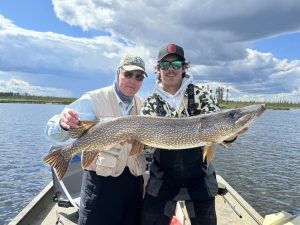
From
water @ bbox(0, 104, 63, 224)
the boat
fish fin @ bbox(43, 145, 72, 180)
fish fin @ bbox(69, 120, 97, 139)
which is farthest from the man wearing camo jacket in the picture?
water @ bbox(0, 104, 63, 224)

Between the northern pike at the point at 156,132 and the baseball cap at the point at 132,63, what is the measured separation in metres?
0.51

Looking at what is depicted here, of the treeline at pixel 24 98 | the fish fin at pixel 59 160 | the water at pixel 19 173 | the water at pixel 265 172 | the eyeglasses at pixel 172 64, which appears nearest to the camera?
the fish fin at pixel 59 160

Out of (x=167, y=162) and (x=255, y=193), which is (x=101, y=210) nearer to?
(x=167, y=162)

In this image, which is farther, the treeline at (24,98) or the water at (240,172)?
the treeline at (24,98)

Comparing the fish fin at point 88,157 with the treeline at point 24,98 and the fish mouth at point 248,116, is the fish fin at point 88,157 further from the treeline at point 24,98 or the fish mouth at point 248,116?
the treeline at point 24,98

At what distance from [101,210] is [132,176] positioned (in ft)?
1.58

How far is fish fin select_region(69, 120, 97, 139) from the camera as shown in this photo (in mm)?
3846

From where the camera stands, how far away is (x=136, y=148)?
3926 mm

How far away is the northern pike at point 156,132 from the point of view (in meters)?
3.86

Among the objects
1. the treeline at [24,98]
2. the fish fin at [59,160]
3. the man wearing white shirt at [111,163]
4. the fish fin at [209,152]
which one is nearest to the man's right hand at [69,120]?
the man wearing white shirt at [111,163]

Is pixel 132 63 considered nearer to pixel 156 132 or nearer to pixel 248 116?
pixel 156 132

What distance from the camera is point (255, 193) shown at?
1390 centimetres

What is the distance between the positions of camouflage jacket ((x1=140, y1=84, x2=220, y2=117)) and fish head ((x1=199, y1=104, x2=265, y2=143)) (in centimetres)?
18

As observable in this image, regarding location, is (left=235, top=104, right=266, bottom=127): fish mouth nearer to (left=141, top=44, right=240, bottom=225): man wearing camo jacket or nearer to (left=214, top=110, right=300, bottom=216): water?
(left=141, top=44, right=240, bottom=225): man wearing camo jacket
